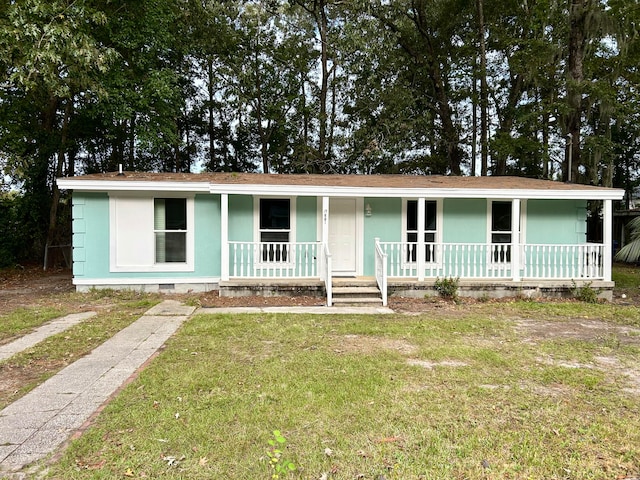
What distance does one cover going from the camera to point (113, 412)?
10.5 ft

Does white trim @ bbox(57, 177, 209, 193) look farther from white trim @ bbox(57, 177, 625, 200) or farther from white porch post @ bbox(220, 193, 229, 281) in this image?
white porch post @ bbox(220, 193, 229, 281)

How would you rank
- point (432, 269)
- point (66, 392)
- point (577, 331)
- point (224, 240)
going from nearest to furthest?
point (66, 392), point (577, 331), point (224, 240), point (432, 269)

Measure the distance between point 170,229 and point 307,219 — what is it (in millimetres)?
3432

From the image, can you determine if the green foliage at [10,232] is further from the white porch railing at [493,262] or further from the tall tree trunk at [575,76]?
the tall tree trunk at [575,76]

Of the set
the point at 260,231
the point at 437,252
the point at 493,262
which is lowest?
the point at 493,262

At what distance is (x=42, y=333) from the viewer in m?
5.78

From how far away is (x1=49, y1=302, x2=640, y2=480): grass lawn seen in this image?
2545 mm

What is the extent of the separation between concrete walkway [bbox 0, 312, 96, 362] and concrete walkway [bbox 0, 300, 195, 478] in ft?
3.36

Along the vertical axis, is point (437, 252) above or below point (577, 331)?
above

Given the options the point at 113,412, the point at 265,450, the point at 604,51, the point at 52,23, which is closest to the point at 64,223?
the point at 52,23

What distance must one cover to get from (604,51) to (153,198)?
19.1 metres

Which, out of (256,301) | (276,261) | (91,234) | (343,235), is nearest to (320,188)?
(343,235)

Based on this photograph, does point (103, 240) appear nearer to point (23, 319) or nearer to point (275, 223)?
point (23, 319)

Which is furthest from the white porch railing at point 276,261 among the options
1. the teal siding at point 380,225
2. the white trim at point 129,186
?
the white trim at point 129,186
